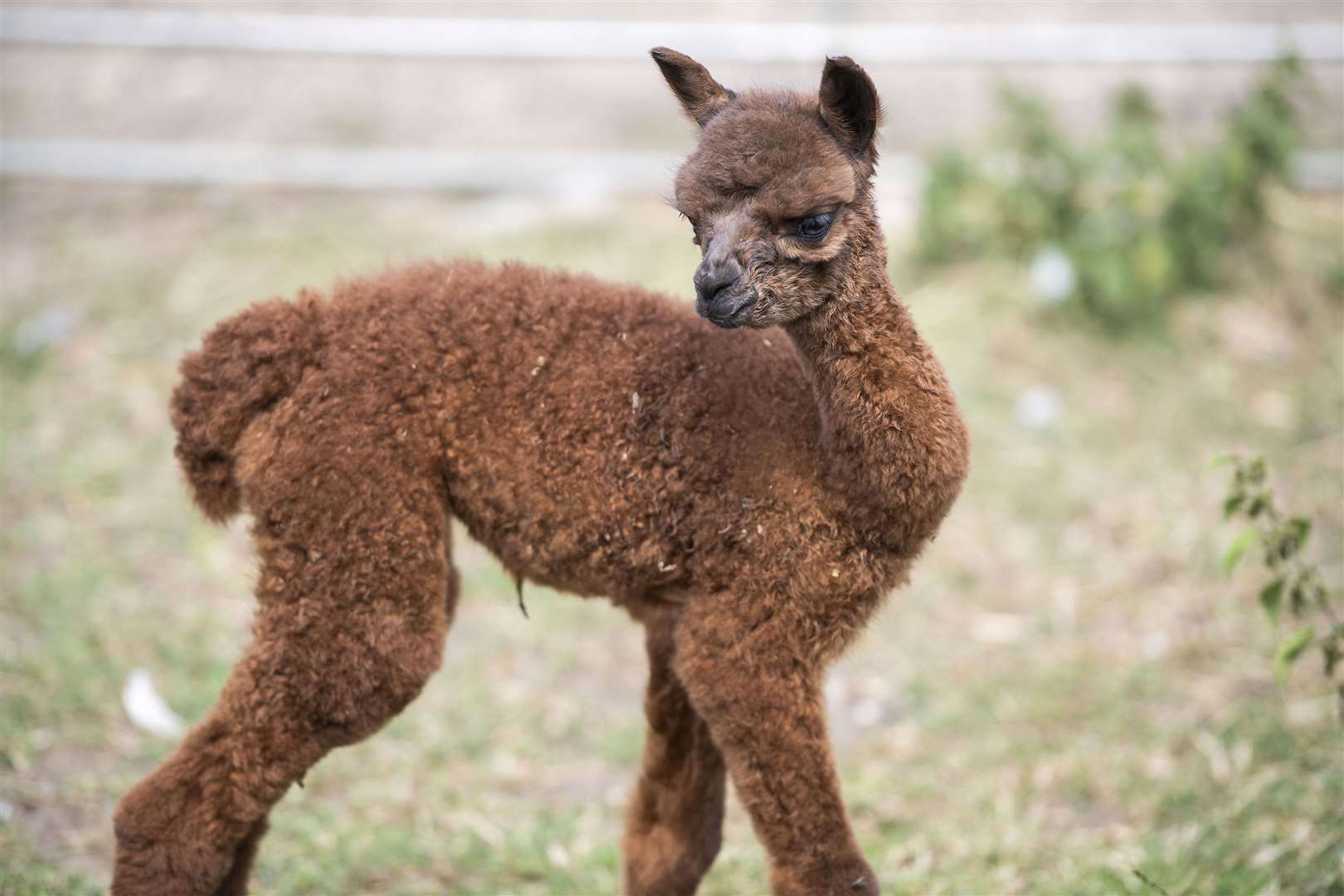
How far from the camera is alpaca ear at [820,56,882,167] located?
8.46 feet

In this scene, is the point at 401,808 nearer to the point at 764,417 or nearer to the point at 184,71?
the point at 764,417

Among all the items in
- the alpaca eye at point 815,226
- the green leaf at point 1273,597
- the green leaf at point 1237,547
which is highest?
the alpaca eye at point 815,226

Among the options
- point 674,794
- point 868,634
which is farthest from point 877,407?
point 674,794

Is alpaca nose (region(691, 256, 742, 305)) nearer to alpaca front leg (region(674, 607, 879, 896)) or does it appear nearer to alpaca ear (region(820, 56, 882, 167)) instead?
alpaca ear (region(820, 56, 882, 167))

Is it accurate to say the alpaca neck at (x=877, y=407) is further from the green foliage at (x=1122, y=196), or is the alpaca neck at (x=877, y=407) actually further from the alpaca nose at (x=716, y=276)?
the green foliage at (x=1122, y=196)

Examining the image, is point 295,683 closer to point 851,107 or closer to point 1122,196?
point 851,107

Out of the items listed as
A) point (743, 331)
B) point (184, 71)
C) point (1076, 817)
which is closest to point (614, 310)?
point (743, 331)

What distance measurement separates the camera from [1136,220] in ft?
24.7

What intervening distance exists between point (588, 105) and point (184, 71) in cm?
315

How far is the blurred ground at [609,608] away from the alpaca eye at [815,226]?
1.00 meters

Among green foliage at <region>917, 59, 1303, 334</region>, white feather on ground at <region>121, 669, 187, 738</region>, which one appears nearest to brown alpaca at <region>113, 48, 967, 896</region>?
white feather on ground at <region>121, 669, 187, 738</region>

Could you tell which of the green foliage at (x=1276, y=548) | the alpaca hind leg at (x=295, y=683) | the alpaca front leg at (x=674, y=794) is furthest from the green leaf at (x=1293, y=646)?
the alpaca hind leg at (x=295, y=683)

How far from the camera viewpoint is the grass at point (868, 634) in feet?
13.5

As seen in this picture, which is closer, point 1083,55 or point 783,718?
point 783,718
